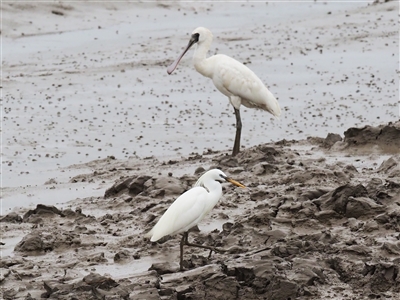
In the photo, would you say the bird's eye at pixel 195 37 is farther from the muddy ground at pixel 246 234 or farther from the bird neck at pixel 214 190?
the bird neck at pixel 214 190

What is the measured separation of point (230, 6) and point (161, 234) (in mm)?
18979

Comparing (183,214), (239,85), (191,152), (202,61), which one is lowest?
(191,152)

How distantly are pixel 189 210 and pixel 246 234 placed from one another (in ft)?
2.29

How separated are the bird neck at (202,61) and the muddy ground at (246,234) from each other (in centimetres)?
178

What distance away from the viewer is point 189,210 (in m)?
7.75

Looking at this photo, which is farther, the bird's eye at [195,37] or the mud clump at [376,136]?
the bird's eye at [195,37]

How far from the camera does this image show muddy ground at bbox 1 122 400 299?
6.93m

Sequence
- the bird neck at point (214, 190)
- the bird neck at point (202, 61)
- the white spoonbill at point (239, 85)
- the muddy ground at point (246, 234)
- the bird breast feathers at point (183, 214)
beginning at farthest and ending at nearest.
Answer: the bird neck at point (202, 61) → the white spoonbill at point (239, 85) → the bird neck at point (214, 190) → the bird breast feathers at point (183, 214) → the muddy ground at point (246, 234)

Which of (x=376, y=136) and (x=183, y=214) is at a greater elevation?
(x=183, y=214)

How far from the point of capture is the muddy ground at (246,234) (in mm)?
6934

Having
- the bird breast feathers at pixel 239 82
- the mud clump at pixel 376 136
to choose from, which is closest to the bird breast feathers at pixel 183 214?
the mud clump at pixel 376 136

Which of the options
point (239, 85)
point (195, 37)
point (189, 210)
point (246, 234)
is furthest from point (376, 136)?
point (189, 210)

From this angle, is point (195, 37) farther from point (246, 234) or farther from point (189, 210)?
point (189, 210)

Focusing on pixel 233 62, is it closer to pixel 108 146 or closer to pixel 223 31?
pixel 108 146
